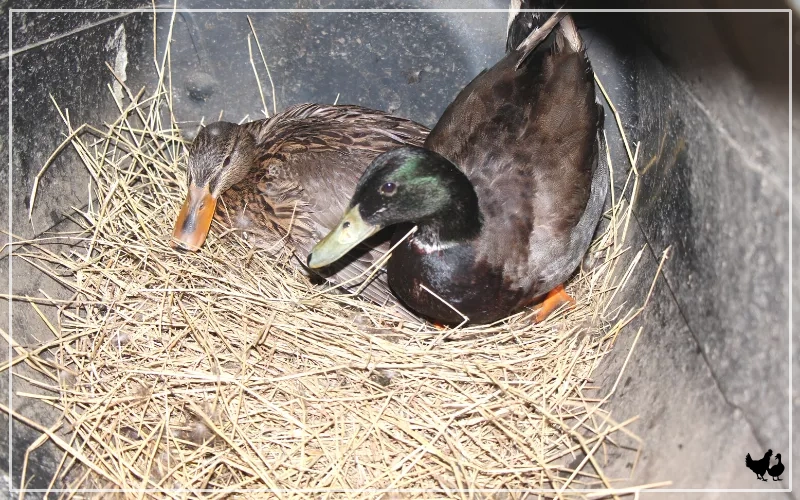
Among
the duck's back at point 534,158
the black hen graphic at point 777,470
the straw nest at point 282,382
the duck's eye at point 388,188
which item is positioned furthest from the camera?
the duck's back at point 534,158

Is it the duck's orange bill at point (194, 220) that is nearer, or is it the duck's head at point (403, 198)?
the duck's head at point (403, 198)

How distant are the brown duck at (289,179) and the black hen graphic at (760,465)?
4.93 ft

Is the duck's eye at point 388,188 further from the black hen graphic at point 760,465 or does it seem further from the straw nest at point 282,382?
the black hen graphic at point 760,465

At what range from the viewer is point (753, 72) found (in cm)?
176

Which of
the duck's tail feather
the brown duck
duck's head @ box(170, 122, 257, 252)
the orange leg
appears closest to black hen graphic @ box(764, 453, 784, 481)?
the orange leg

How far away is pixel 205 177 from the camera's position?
2.95 metres

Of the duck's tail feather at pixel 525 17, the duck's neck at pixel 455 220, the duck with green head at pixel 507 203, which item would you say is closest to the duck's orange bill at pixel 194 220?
the duck with green head at pixel 507 203

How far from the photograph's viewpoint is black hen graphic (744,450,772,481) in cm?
186

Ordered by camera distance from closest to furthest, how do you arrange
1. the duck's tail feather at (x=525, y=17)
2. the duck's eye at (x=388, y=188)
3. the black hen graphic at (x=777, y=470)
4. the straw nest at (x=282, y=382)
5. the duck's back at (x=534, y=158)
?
the black hen graphic at (x=777, y=470) < the duck's eye at (x=388, y=188) < the straw nest at (x=282, y=382) < the duck's back at (x=534, y=158) < the duck's tail feather at (x=525, y=17)

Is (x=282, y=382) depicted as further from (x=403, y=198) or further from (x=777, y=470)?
(x=777, y=470)

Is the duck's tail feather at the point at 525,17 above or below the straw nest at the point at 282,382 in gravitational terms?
above

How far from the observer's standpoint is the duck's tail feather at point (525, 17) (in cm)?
286

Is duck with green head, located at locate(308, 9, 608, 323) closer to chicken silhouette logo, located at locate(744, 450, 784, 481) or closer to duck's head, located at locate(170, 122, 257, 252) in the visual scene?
duck's head, located at locate(170, 122, 257, 252)

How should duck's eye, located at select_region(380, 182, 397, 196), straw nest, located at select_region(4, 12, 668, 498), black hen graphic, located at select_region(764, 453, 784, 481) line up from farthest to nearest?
1. straw nest, located at select_region(4, 12, 668, 498)
2. duck's eye, located at select_region(380, 182, 397, 196)
3. black hen graphic, located at select_region(764, 453, 784, 481)
